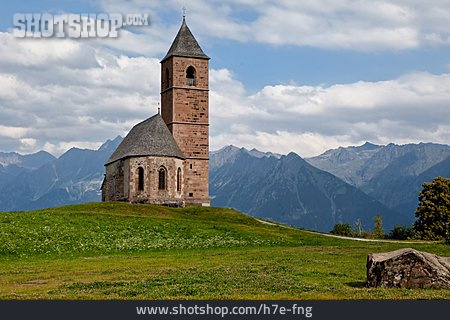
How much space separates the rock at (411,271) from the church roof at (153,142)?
210ft

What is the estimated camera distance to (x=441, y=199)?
8369cm

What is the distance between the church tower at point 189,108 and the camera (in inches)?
3583

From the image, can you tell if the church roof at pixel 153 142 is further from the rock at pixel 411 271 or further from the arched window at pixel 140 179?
the rock at pixel 411 271

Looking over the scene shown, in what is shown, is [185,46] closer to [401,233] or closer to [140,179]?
[140,179]

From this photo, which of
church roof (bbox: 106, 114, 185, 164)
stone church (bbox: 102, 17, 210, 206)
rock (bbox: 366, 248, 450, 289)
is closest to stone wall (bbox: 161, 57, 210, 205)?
stone church (bbox: 102, 17, 210, 206)

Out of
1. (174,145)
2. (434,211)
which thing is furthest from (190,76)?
(434,211)

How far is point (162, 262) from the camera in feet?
112

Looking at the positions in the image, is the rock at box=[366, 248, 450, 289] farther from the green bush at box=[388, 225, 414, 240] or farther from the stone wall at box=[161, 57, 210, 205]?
the green bush at box=[388, 225, 414, 240]

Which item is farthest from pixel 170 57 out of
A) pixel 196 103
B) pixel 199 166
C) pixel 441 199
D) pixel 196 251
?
pixel 196 251

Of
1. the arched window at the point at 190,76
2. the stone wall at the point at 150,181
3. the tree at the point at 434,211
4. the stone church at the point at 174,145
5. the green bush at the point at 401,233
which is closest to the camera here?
the tree at the point at 434,211

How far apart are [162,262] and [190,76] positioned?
62481 millimetres

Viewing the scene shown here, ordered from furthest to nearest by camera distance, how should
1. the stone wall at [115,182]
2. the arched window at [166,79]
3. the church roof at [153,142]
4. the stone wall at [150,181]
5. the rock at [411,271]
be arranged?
the arched window at [166,79] < the stone wall at [115,182] < the church roof at [153,142] < the stone wall at [150,181] < the rock at [411,271]

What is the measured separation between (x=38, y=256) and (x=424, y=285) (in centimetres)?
2523

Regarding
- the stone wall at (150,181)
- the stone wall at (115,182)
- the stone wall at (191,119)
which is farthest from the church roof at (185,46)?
the stone wall at (115,182)
